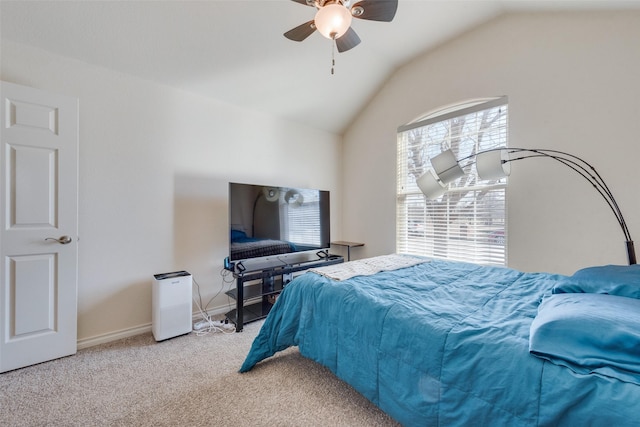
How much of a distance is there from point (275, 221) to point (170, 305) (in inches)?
50.5

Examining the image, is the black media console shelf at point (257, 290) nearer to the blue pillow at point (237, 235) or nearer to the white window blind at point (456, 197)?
the blue pillow at point (237, 235)

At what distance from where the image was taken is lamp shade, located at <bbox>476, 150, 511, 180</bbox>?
6.37ft

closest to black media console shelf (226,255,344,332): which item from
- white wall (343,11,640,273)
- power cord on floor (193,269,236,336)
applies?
power cord on floor (193,269,236,336)

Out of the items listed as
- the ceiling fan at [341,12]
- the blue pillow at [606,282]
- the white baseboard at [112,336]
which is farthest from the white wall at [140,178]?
the blue pillow at [606,282]

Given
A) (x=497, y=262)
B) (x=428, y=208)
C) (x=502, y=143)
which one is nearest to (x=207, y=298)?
(x=428, y=208)

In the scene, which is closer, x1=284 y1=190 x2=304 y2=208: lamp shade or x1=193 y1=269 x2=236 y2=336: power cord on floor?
x1=193 y1=269 x2=236 y2=336: power cord on floor

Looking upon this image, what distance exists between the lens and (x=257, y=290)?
9.64ft

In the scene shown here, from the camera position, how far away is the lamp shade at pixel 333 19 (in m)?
1.53

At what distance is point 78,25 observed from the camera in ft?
6.37

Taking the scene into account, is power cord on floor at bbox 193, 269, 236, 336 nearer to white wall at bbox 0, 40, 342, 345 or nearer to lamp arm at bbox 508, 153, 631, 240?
white wall at bbox 0, 40, 342, 345

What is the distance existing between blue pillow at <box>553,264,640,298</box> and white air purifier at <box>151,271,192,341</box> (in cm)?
273

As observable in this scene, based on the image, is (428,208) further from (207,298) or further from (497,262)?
(207,298)

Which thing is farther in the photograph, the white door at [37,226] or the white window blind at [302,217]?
the white window blind at [302,217]

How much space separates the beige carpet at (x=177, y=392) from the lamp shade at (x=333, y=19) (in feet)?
7.46
